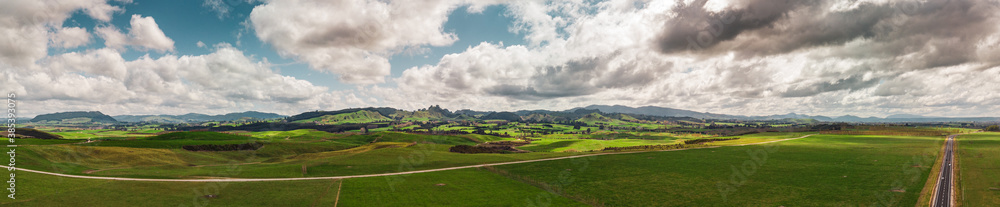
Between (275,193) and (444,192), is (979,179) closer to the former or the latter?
(444,192)

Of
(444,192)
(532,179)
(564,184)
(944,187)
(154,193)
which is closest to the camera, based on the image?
(154,193)

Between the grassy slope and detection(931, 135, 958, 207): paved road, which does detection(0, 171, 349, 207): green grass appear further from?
detection(931, 135, 958, 207): paved road

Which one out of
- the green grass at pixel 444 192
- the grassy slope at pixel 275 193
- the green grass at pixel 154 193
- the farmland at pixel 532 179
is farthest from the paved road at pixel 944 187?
the green grass at pixel 154 193

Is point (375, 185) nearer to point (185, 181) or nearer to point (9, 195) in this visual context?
point (185, 181)

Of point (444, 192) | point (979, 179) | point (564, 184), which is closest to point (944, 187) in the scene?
point (979, 179)

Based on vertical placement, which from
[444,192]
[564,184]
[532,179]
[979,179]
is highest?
[979,179]

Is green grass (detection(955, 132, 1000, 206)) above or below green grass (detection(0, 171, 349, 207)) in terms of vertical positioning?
below

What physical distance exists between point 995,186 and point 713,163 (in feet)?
128

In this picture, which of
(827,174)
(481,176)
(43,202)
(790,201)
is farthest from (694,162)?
(43,202)

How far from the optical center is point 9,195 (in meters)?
42.7

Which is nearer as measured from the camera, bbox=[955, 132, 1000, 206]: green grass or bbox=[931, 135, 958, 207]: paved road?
bbox=[931, 135, 958, 207]: paved road

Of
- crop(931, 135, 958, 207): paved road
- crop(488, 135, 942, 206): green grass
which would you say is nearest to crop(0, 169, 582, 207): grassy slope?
crop(488, 135, 942, 206): green grass

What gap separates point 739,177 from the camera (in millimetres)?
68438

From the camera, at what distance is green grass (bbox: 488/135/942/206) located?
176ft
